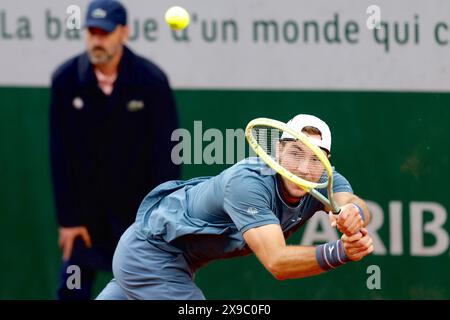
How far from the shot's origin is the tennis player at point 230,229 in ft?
13.3

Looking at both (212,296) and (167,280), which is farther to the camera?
(212,296)

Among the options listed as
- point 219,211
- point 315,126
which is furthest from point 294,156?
point 219,211

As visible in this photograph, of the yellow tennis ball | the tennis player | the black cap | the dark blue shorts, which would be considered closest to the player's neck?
the black cap

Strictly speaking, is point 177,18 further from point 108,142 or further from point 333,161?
point 333,161

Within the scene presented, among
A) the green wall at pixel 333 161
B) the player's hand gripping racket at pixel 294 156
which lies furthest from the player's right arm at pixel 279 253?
the green wall at pixel 333 161

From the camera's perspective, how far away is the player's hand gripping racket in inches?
156

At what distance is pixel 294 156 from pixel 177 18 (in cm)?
171

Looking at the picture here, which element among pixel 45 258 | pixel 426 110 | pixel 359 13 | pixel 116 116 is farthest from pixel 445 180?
pixel 45 258

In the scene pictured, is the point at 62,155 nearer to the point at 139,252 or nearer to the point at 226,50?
the point at 226,50

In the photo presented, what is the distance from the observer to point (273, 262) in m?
4.06

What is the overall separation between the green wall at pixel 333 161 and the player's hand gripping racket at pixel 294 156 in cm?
151

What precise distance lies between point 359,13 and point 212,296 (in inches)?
66.5

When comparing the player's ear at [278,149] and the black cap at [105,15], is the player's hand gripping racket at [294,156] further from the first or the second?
the black cap at [105,15]

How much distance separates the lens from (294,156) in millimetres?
4180
